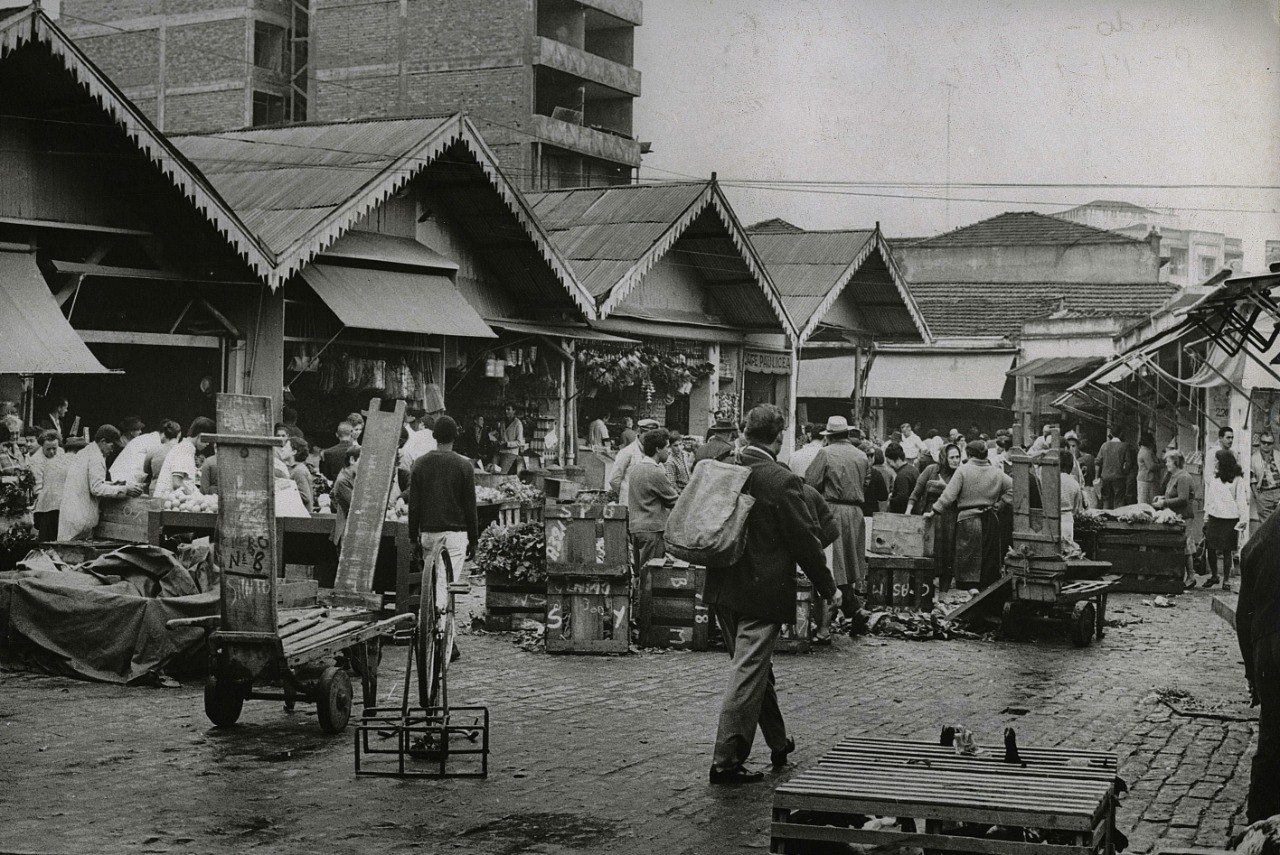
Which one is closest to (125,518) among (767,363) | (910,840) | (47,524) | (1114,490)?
(47,524)

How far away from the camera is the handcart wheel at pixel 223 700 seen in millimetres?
8594

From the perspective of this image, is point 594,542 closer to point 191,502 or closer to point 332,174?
point 191,502

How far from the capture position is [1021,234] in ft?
164

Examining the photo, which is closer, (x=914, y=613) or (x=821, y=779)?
(x=821, y=779)

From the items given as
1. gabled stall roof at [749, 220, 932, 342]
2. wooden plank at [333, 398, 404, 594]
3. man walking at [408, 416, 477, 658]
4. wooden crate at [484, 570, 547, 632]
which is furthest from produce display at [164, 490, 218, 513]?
gabled stall roof at [749, 220, 932, 342]

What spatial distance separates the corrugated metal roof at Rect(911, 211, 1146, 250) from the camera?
4816 cm

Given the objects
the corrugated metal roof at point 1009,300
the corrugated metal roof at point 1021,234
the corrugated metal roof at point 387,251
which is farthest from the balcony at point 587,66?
the corrugated metal roof at point 387,251

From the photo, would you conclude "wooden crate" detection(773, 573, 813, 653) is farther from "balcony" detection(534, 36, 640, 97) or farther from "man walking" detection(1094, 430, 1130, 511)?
"balcony" detection(534, 36, 640, 97)

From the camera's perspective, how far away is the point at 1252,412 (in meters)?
20.2

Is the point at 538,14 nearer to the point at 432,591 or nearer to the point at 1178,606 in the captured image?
the point at 1178,606

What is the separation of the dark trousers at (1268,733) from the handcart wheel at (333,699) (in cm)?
504

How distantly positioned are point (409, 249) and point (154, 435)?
7077mm

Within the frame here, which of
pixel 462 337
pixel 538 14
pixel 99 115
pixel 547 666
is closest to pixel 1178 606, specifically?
pixel 547 666

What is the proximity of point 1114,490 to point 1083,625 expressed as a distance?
39.4 ft
